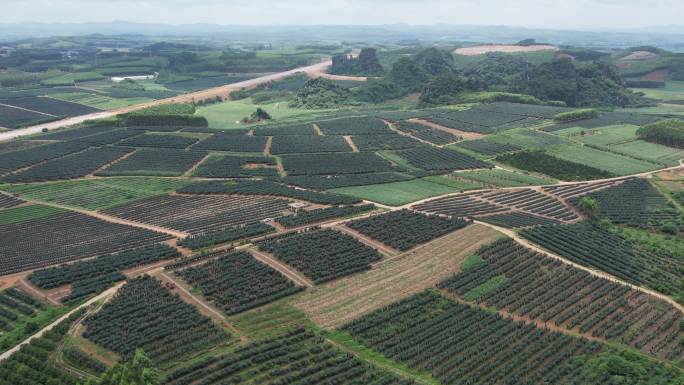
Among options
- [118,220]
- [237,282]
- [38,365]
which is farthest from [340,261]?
[118,220]

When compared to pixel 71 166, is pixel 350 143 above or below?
below

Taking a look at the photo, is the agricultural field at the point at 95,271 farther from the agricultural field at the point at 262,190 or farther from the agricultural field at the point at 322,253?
the agricultural field at the point at 262,190

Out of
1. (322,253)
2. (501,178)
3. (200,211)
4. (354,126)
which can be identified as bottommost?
(501,178)

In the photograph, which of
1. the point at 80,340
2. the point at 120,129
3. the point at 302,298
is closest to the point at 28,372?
the point at 80,340

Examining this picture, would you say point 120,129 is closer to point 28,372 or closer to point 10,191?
point 10,191

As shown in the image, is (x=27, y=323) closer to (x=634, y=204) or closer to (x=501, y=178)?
(x=501, y=178)

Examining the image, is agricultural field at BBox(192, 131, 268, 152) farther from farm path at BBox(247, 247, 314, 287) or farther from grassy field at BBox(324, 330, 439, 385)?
grassy field at BBox(324, 330, 439, 385)

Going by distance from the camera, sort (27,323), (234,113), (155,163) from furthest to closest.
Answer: (234,113), (155,163), (27,323)
